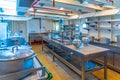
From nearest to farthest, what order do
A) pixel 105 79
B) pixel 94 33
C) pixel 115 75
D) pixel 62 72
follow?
pixel 105 79 < pixel 115 75 < pixel 62 72 < pixel 94 33

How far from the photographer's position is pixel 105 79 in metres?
2.58

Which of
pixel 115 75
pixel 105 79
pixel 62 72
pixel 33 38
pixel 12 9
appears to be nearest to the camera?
pixel 105 79

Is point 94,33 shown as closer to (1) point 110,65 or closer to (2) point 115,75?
(1) point 110,65

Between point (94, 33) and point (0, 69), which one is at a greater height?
point (94, 33)

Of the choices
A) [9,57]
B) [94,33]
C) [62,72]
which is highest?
[94,33]

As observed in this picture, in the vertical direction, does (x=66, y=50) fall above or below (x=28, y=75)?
above

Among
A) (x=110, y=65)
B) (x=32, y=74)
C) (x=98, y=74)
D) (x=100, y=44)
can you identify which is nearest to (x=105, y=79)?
(x=98, y=74)

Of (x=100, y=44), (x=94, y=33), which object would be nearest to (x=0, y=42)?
(x=100, y=44)

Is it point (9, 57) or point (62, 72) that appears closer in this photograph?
point (9, 57)

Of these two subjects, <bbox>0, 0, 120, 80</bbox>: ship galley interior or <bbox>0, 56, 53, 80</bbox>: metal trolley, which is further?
<bbox>0, 0, 120, 80</bbox>: ship galley interior

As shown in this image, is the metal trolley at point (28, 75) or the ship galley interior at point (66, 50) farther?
the ship galley interior at point (66, 50)

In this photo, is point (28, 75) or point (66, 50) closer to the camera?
point (28, 75)

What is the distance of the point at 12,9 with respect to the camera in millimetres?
3670

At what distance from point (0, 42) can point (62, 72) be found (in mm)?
1982
